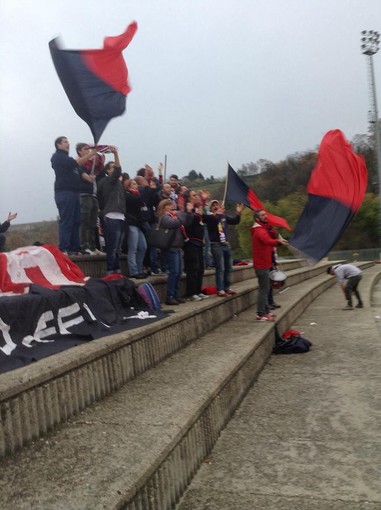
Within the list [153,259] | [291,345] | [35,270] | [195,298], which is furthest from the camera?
[153,259]

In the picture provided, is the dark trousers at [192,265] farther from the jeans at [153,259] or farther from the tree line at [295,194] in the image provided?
the tree line at [295,194]

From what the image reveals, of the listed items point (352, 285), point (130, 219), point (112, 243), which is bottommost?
point (352, 285)

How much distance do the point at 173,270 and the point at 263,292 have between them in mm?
1546

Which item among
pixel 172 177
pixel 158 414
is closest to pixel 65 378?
pixel 158 414

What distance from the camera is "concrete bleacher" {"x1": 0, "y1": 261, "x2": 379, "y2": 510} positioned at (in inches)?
92.2

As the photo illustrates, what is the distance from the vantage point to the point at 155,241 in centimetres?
729

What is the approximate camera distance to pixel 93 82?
7520mm

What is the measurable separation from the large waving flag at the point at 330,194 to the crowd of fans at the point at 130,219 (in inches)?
50.0

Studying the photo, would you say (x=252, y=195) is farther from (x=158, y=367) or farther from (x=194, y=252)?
(x=158, y=367)

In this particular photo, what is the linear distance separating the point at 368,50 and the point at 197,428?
40.1 metres

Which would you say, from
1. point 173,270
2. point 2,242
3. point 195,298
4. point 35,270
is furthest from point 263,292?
point 2,242

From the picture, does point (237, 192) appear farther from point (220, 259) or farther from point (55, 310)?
point (55, 310)

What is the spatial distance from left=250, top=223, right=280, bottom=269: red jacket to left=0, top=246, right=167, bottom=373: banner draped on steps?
243 cm

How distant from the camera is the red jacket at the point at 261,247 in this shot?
7.90 meters
